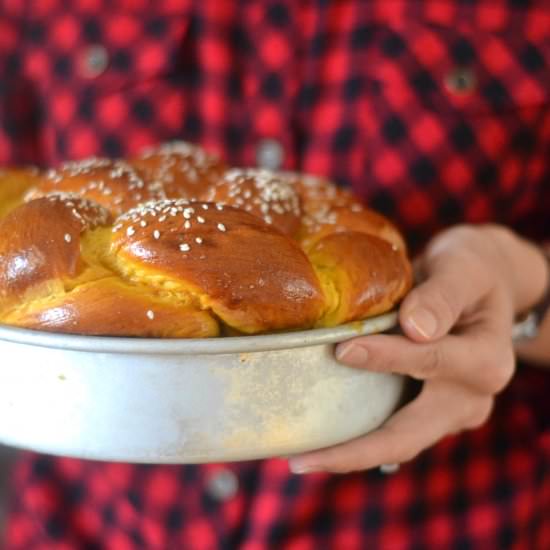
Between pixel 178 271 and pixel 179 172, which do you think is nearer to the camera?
pixel 178 271

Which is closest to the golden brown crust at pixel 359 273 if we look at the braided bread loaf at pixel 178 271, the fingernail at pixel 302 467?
the braided bread loaf at pixel 178 271

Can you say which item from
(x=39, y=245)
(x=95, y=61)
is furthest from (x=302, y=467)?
(x=95, y=61)

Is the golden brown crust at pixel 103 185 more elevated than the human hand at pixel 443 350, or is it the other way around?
the golden brown crust at pixel 103 185

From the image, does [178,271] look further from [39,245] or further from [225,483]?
[225,483]

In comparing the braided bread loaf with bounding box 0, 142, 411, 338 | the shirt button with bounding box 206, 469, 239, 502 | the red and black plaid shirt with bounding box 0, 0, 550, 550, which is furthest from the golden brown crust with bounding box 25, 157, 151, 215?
the shirt button with bounding box 206, 469, 239, 502

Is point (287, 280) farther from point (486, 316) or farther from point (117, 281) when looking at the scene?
point (486, 316)

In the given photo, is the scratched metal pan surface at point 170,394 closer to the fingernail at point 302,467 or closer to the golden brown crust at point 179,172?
the fingernail at point 302,467
